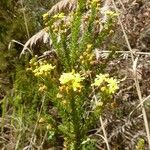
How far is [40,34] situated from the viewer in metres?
2.72

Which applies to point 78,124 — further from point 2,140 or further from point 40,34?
point 40,34

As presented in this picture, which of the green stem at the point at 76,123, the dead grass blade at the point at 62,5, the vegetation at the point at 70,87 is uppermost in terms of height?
the dead grass blade at the point at 62,5

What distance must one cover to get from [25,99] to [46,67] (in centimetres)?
83

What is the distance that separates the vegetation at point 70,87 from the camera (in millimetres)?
1693

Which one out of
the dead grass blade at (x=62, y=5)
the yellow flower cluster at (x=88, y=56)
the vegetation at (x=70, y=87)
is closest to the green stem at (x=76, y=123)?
the vegetation at (x=70, y=87)

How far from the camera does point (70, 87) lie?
1497 millimetres

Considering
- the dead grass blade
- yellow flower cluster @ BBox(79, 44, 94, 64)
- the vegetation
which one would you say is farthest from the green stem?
the dead grass blade

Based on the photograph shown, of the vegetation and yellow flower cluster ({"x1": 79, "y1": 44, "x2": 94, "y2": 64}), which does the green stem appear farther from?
yellow flower cluster ({"x1": 79, "y1": 44, "x2": 94, "y2": 64})

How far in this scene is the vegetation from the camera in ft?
5.56

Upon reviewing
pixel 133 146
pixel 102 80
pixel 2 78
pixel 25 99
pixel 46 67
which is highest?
pixel 2 78

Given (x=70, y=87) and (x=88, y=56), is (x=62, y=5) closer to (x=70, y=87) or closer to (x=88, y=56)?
(x=88, y=56)

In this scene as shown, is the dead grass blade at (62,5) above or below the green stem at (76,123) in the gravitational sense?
above

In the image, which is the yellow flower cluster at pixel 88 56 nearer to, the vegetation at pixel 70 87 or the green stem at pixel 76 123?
the vegetation at pixel 70 87

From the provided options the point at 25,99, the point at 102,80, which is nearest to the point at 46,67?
the point at 102,80
